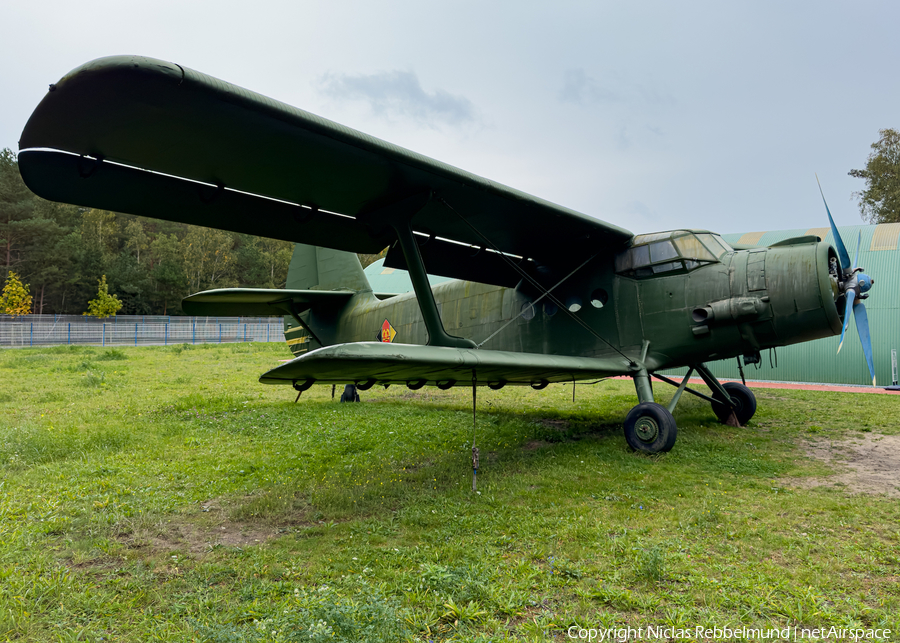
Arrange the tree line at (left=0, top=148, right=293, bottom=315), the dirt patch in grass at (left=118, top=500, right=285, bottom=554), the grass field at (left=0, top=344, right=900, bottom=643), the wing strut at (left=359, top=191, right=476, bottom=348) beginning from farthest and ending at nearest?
1. the tree line at (left=0, top=148, right=293, bottom=315)
2. the wing strut at (left=359, top=191, right=476, bottom=348)
3. the dirt patch in grass at (left=118, top=500, right=285, bottom=554)
4. the grass field at (left=0, top=344, right=900, bottom=643)

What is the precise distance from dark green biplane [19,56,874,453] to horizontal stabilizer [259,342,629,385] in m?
0.03

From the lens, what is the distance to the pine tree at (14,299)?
133 ft

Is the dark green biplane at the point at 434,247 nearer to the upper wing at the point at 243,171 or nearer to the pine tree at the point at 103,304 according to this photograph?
the upper wing at the point at 243,171

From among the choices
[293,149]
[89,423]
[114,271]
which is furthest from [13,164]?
[293,149]

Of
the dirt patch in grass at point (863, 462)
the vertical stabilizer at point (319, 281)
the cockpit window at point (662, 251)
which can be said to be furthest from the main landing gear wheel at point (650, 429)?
the vertical stabilizer at point (319, 281)

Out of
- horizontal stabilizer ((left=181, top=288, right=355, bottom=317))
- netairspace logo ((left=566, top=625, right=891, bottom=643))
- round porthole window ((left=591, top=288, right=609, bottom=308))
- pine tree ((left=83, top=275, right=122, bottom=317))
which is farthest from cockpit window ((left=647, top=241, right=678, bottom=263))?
pine tree ((left=83, top=275, right=122, bottom=317))

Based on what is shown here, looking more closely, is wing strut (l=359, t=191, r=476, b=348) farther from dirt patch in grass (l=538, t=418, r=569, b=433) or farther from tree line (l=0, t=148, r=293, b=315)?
tree line (l=0, t=148, r=293, b=315)

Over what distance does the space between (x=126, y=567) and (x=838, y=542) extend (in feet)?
15.6

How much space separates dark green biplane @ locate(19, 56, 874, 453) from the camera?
3.71m

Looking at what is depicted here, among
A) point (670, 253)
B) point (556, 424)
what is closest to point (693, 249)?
point (670, 253)

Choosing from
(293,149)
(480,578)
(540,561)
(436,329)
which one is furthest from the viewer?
(436,329)

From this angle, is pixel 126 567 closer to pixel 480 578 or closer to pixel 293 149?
pixel 480 578

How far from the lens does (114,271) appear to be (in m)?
52.5

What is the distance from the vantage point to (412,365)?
4.37 meters
